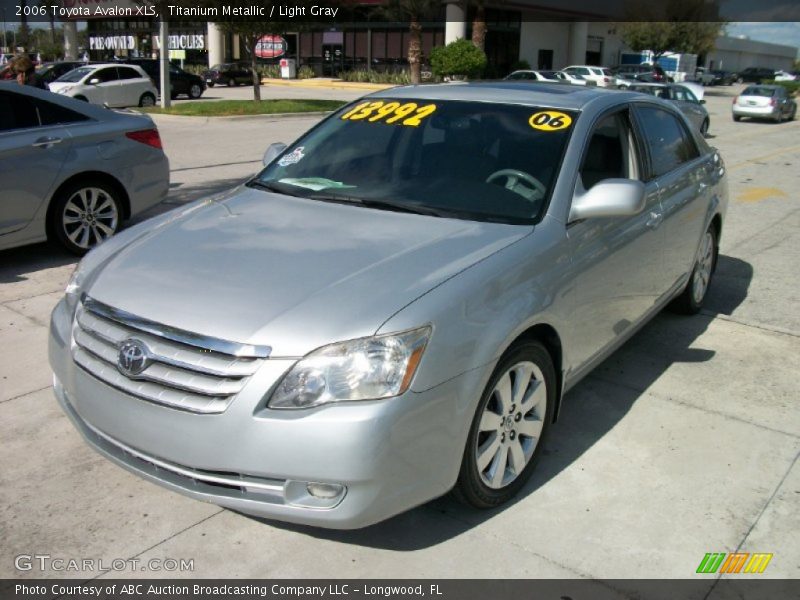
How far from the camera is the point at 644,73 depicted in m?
41.7

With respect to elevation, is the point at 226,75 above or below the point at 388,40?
below

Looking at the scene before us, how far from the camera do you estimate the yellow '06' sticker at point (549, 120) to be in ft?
13.0

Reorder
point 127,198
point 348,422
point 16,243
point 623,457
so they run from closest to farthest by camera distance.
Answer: point 348,422
point 623,457
point 16,243
point 127,198

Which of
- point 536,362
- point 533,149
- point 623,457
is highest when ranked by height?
point 533,149

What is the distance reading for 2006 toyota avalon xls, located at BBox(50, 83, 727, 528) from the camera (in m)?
2.66

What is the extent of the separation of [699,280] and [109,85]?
76.9 feet

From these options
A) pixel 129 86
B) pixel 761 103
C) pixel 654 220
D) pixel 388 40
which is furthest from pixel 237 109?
pixel 388 40

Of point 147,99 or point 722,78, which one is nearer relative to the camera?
point 147,99

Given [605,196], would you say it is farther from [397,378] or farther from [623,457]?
[397,378]

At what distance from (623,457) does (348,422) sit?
5.98 ft

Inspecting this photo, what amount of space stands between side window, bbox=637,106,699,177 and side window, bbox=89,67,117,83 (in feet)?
76.7

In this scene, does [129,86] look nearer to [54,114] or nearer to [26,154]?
[54,114]

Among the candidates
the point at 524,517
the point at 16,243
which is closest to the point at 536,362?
the point at 524,517

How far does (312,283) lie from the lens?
2.96 metres
